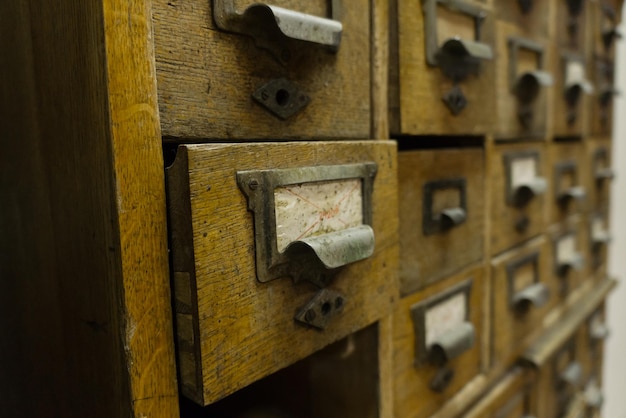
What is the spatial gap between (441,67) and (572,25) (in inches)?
25.9

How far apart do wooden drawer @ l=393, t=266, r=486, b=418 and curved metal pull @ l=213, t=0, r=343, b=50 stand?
0.37 m

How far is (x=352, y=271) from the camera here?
0.54m

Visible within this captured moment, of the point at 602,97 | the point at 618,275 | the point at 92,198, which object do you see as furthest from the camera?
the point at 618,275

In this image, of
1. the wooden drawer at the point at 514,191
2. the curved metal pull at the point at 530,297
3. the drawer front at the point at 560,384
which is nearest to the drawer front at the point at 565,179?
the wooden drawer at the point at 514,191

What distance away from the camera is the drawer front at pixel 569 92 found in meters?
1.08

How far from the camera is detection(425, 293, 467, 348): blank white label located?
0.72 m

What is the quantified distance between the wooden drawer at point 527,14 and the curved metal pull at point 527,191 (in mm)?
285

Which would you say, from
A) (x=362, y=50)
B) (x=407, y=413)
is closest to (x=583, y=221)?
(x=407, y=413)

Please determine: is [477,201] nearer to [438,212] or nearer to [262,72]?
[438,212]

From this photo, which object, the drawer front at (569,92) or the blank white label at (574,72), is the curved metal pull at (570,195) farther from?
the blank white label at (574,72)

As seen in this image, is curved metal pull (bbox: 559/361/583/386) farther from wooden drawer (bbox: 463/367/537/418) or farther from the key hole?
the key hole

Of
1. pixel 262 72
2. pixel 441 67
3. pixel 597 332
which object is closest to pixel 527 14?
pixel 441 67

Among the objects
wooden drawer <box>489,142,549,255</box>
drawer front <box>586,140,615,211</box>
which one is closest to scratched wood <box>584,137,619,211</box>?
drawer front <box>586,140,615,211</box>

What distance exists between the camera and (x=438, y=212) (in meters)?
Answer: 0.72
